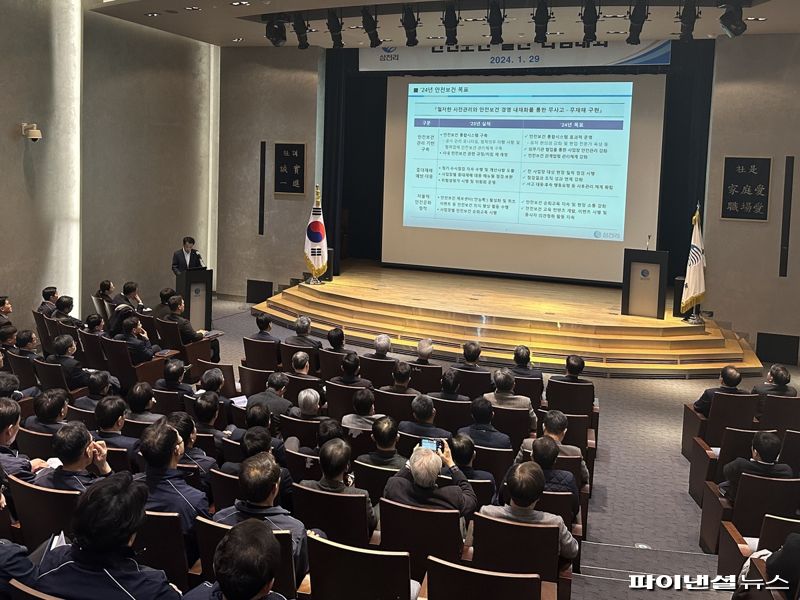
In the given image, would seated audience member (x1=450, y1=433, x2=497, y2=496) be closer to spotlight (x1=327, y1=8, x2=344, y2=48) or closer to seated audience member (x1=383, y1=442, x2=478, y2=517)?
seated audience member (x1=383, y1=442, x2=478, y2=517)

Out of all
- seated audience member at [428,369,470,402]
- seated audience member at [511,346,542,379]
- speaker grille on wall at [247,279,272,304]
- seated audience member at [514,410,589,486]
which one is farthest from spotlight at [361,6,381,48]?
seated audience member at [514,410,589,486]

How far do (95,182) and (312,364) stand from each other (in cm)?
580

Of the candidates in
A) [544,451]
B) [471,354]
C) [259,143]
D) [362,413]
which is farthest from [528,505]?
[259,143]

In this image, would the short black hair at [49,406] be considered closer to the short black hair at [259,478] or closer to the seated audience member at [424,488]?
the short black hair at [259,478]

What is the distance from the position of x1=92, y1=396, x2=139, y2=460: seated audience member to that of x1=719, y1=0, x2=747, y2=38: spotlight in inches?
293

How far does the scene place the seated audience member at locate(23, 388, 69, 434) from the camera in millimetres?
4402

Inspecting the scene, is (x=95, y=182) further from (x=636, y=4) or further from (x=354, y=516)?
(x=354, y=516)

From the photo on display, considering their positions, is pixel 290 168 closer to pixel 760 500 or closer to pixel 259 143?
pixel 259 143

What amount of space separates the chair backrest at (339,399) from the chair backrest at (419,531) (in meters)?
2.32

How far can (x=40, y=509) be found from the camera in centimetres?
330

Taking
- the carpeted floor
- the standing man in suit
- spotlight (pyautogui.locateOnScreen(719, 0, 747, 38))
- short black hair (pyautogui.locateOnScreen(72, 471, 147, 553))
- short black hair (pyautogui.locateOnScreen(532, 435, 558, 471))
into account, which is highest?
spotlight (pyautogui.locateOnScreen(719, 0, 747, 38))

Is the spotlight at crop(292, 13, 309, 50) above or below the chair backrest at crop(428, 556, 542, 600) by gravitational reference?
above

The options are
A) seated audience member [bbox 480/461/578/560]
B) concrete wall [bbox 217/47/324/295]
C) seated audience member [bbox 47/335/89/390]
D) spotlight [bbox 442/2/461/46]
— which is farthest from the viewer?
concrete wall [bbox 217/47/324/295]

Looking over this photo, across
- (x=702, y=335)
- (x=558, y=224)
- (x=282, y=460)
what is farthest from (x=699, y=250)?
(x=282, y=460)
